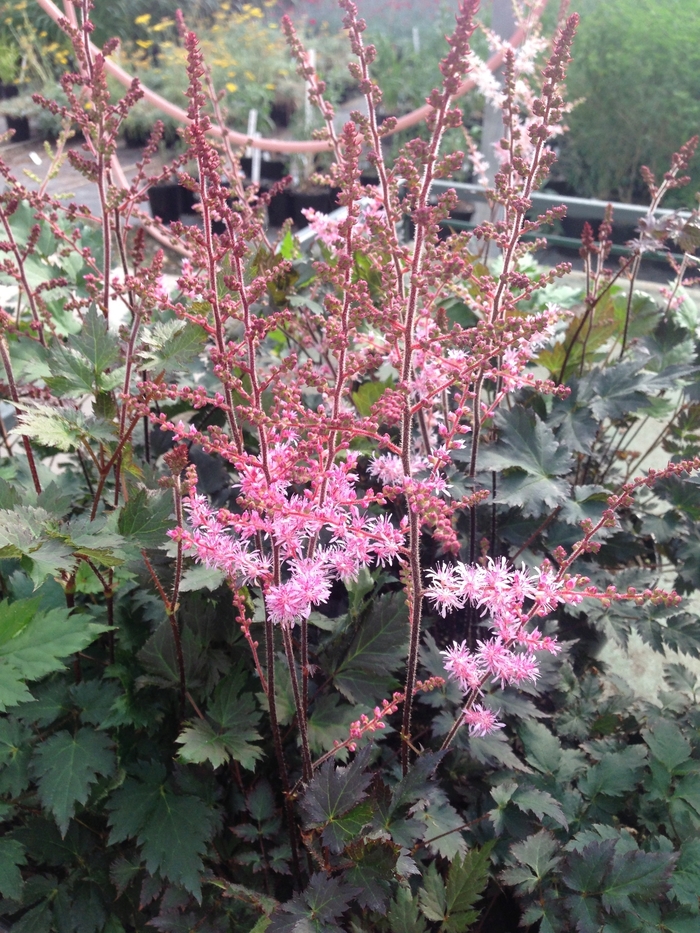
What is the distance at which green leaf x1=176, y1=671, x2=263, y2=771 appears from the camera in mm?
1049

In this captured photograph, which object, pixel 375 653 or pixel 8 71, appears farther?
pixel 8 71

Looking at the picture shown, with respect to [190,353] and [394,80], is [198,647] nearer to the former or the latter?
[190,353]

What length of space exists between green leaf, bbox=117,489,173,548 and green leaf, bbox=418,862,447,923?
73 centimetres

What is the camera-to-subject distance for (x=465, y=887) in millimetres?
1095

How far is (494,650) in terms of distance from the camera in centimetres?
100

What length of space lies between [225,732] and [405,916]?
40 cm

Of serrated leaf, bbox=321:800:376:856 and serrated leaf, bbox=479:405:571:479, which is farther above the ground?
serrated leaf, bbox=479:405:571:479

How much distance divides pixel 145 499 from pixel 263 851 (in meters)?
0.64

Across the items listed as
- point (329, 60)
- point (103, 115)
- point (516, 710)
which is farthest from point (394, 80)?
point (516, 710)

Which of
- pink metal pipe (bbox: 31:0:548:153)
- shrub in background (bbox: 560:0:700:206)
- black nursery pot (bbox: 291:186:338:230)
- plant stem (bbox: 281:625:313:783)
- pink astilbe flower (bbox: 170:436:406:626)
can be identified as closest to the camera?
pink astilbe flower (bbox: 170:436:406:626)

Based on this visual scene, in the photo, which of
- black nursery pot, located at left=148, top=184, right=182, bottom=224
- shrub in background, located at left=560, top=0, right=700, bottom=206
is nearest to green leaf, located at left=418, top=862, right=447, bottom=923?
shrub in background, located at left=560, top=0, right=700, bottom=206

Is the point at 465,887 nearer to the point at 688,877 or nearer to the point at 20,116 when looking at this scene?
the point at 688,877

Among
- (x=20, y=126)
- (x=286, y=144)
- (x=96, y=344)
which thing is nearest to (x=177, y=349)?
(x=96, y=344)

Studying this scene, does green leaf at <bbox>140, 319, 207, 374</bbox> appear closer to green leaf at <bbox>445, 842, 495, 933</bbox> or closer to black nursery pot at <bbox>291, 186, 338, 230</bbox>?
green leaf at <bbox>445, 842, 495, 933</bbox>
